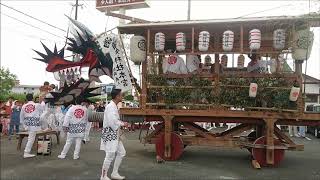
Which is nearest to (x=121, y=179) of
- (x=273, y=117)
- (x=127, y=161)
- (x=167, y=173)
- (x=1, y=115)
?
(x=167, y=173)

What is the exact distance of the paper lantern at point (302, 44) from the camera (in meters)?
9.88

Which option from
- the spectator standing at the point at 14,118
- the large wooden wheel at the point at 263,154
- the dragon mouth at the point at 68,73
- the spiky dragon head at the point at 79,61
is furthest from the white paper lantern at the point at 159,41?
the spectator standing at the point at 14,118

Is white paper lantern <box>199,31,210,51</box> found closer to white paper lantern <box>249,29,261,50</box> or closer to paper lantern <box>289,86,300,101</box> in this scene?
white paper lantern <box>249,29,261,50</box>

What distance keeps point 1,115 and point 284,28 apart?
12218 millimetres

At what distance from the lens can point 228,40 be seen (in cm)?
1016

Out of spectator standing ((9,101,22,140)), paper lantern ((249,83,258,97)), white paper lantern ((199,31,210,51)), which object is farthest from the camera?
spectator standing ((9,101,22,140))

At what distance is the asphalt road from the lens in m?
8.50

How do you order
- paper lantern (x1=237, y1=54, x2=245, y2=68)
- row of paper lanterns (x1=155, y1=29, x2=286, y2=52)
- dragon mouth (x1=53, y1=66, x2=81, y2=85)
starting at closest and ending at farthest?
row of paper lanterns (x1=155, y1=29, x2=286, y2=52), paper lantern (x1=237, y1=54, x2=245, y2=68), dragon mouth (x1=53, y1=66, x2=81, y2=85)

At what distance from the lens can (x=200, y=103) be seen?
1049cm

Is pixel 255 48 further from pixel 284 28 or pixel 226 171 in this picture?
pixel 226 171

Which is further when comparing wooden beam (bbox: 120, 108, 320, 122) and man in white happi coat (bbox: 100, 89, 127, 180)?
wooden beam (bbox: 120, 108, 320, 122)

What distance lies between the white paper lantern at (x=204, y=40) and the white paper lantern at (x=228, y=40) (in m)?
0.42

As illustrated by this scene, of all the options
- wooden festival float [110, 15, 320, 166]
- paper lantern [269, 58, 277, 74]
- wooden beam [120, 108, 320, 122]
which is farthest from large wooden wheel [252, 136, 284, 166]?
paper lantern [269, 58, 277, 74]

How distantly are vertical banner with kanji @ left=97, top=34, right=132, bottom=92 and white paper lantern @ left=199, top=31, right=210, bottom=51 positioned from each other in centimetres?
225
